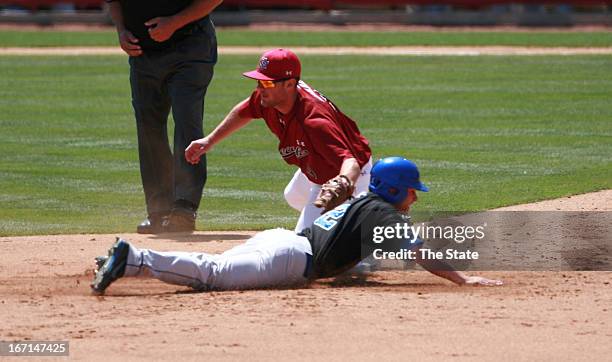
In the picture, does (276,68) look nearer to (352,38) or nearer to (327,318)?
(327,318)

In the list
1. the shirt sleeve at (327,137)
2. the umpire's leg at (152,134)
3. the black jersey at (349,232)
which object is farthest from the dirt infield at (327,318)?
the umpire's leg at (152,134)

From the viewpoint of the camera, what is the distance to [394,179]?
6.27m

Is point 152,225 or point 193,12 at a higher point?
point 193,12

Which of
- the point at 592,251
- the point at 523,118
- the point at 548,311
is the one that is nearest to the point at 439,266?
the point at 548,311

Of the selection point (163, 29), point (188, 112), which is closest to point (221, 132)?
point (188, 112)

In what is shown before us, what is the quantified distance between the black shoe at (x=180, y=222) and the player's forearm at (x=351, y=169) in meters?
2.42

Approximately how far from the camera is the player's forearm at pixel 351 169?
6.22 meters

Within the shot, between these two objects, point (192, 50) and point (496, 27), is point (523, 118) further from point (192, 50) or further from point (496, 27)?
point (496, 27)

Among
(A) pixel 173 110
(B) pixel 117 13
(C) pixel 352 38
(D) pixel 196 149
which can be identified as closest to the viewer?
(D) pixel 196 149

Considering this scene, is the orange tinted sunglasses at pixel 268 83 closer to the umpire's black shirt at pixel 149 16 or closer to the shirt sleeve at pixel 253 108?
the shirt sleeve at pixel 253 108

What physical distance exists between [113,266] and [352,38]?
22080 millimetres

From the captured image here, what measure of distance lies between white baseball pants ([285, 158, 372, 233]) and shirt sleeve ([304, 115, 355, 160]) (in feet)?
1.35

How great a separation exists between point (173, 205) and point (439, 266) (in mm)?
3004

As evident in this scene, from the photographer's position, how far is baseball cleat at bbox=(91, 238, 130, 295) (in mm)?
5922
